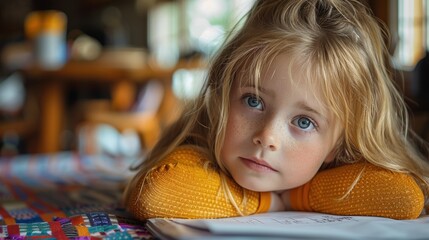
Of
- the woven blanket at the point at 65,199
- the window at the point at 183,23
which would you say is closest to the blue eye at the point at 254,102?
the woven blanket at the point at 65,199

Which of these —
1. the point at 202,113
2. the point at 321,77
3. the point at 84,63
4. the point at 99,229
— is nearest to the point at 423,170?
the point at 321,77

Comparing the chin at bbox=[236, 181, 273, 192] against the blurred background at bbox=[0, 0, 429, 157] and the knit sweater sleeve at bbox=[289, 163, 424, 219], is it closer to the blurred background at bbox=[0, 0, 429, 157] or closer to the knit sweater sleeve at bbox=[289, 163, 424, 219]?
the knit sweater sleeve at bbox=[289, 163, 424, 219]

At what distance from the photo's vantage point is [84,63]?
249 centimetres

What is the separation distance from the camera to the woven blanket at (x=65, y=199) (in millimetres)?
659

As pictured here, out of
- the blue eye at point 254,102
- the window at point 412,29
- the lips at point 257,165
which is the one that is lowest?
the lips at point 257,165

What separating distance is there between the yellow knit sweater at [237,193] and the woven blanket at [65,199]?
0.05m

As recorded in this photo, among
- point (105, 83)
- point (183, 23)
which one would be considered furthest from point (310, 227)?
point (183, 23)

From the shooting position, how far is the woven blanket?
26.0 inches

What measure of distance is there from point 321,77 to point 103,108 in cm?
286

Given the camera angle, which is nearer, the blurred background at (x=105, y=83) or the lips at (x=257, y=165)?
the lips at (x=257, y=165)

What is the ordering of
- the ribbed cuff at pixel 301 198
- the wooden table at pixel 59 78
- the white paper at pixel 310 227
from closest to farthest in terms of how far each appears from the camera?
the white paper at pixel 310 227 → the ribbed cuff at pixel 301 198 → the wooden table at pixel 59 78

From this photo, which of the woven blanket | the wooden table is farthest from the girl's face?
the wooden table

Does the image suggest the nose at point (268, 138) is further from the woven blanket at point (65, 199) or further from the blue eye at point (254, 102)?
the woven blanket at point (65, 199)

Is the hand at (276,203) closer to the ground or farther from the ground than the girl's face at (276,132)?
closer to the ground
